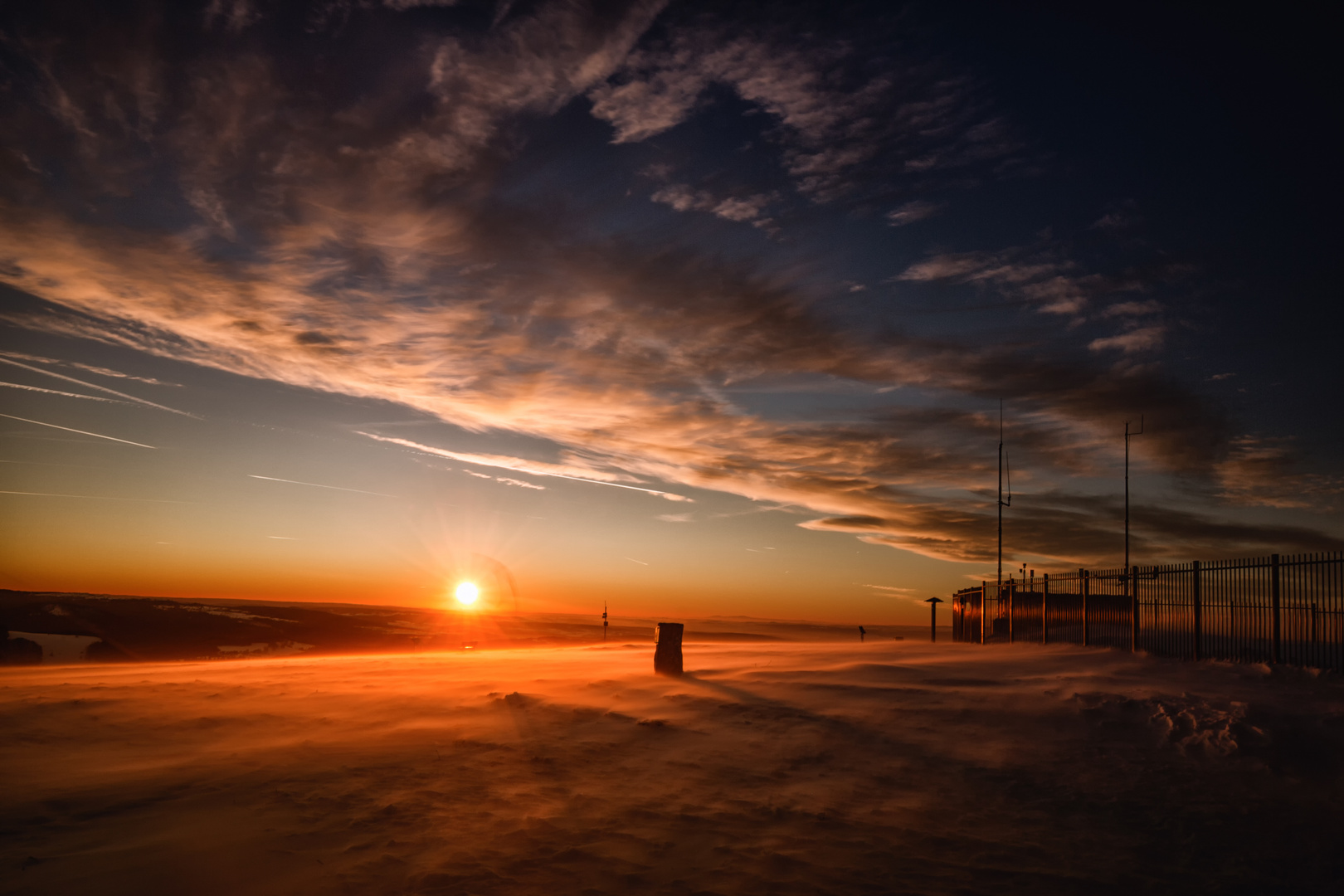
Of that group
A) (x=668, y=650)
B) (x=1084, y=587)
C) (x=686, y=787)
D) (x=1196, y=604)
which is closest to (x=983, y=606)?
(x=1084, y=587)

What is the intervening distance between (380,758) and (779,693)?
249 inches

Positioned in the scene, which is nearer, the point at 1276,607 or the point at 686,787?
the point at 686,787

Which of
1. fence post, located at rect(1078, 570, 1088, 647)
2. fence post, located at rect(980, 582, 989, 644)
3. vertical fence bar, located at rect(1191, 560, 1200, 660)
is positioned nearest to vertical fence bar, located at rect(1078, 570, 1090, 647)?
fence post, located at rect(1078, 570, 1088, 647)

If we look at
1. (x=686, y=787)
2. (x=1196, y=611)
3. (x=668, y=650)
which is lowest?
(x=686, y=787)

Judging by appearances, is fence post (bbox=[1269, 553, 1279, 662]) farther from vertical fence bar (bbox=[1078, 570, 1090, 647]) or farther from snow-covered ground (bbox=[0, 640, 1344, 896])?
vertical fence bar (bbox=[1078, 570, 1090, 647])

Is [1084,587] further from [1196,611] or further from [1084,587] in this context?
[1196,611]

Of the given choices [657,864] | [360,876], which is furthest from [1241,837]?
[360,876]

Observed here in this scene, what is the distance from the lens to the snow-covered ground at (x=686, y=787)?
19.5ft

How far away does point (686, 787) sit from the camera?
7898mm

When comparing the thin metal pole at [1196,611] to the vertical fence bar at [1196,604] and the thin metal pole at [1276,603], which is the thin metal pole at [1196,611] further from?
the thin metal pole at [1276,603]

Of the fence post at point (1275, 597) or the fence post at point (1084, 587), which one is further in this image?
the fence post at point (1084, 587)

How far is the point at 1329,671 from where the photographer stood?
12383 millimetres

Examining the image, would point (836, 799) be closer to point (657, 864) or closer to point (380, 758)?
point (657, 864)

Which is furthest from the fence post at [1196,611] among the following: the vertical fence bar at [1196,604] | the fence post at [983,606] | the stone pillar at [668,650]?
the fence post at [983,606]
